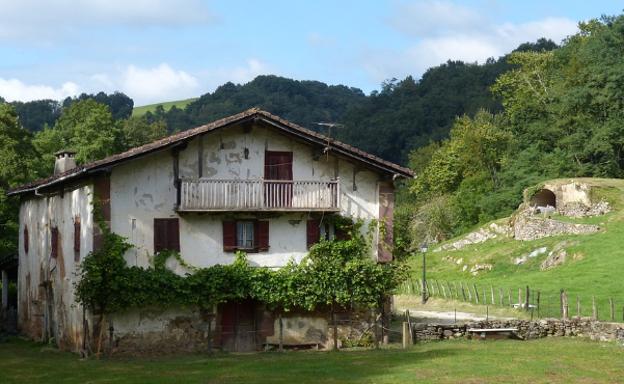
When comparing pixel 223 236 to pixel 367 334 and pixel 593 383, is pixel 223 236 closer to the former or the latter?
pixel 367 334

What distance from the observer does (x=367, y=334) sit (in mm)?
38000

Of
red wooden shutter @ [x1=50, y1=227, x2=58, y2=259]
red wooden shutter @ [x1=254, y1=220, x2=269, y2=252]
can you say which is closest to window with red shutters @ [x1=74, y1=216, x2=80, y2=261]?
red wooden shutter @ [x1=50, y1=227, x2=58, y2=259]

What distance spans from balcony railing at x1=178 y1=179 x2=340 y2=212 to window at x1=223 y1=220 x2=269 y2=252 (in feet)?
3.82

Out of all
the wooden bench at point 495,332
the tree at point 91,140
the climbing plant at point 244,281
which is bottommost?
the wooden bench at point 495,332

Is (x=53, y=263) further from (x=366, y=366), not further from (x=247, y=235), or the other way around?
(x=366, y=366)

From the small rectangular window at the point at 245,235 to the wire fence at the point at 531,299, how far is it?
44.7 ft

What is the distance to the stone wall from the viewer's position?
3778 centimetres

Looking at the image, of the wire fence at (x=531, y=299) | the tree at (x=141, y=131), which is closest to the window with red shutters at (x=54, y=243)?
the wire fence at (x=531, y=299)

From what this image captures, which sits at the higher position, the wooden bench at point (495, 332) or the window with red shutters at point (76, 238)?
the window with red shutters at point (76, 238)

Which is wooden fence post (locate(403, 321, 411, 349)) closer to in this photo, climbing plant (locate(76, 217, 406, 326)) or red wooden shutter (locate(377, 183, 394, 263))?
climbing plant (locate(76, 217, 406, 326))

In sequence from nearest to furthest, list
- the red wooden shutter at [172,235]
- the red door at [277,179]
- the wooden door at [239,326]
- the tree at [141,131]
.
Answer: the red wooden shutter at [172,235]
the red door at [277,179]
the wooden door at [239,326]
the tree at [141,131]

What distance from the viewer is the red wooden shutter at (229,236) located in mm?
36906

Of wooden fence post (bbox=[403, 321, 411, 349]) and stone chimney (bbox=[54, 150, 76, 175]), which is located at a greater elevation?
stone chimney (bbox=[54, 150, 76, 175])

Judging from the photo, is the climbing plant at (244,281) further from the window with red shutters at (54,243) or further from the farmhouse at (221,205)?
the window with red shutters at (54,243)
